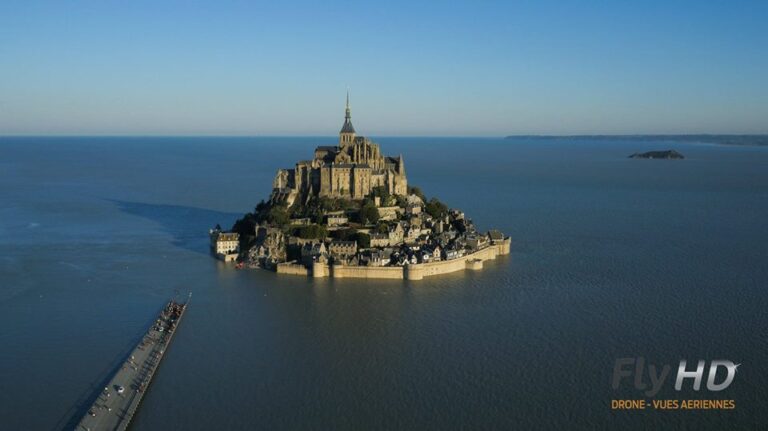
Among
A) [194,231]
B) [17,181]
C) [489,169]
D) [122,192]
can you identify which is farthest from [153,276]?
[489,169]

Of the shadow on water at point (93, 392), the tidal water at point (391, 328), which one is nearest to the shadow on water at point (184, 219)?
the tidal water at point (391, 328)

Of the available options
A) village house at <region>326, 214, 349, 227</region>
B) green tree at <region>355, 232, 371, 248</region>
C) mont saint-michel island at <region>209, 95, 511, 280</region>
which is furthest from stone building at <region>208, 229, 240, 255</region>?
green tree at <region>355, 232, 371, 248</region>

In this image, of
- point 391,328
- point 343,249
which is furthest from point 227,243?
point 391,328

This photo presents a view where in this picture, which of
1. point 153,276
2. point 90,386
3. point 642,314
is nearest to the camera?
point 90,386

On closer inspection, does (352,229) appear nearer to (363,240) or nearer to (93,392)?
(363,240)

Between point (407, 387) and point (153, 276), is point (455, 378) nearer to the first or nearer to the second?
point (407, 387)

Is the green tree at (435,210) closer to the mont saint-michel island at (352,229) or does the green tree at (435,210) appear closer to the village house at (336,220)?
the mont saint-michel island at (352,229)
